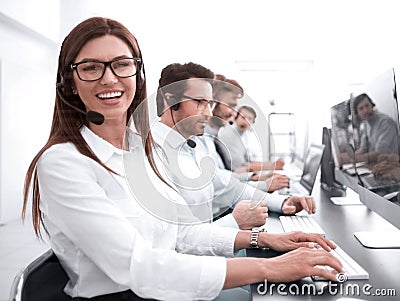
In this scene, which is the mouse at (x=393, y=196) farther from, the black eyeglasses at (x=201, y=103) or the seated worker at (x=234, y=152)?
the seated worker at (x=234, y=152)

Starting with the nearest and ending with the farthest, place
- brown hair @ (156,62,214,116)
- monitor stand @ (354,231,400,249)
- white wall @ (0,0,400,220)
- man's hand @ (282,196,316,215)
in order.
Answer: monitor stand @ (354,231,400,249), man's hand @ (282,196,316,215), brown hair @ (156,62,214,116), white wall @ (0,0,400,220)

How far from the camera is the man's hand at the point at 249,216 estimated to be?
1.08m

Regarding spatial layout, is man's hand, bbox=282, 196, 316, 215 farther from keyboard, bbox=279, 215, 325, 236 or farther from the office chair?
the office chair

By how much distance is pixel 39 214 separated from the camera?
76 centimetres

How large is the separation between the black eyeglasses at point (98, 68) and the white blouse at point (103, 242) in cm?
12

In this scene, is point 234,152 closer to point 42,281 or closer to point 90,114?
point 90,114

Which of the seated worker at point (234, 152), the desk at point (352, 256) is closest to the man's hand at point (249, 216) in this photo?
the desk at point (352, 256)

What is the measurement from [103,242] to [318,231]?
52 centimetres

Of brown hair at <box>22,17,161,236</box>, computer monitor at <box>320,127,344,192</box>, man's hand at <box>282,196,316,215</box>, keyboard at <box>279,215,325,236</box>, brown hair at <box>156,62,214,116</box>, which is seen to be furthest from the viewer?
computer monitor at <box>320,127,344,192</box>

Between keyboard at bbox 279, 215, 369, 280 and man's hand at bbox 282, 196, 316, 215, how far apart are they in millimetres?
27

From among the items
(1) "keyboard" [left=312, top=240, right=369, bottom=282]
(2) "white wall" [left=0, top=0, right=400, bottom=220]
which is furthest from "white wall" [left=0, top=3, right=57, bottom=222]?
(1) "keyboard" [left=312, top=240, right=369, bottom=282]

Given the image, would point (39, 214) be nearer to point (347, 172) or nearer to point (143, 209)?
point (143, 209)

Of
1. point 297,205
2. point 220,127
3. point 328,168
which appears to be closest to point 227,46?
point 220,127

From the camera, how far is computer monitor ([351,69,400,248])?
0.80 meters
